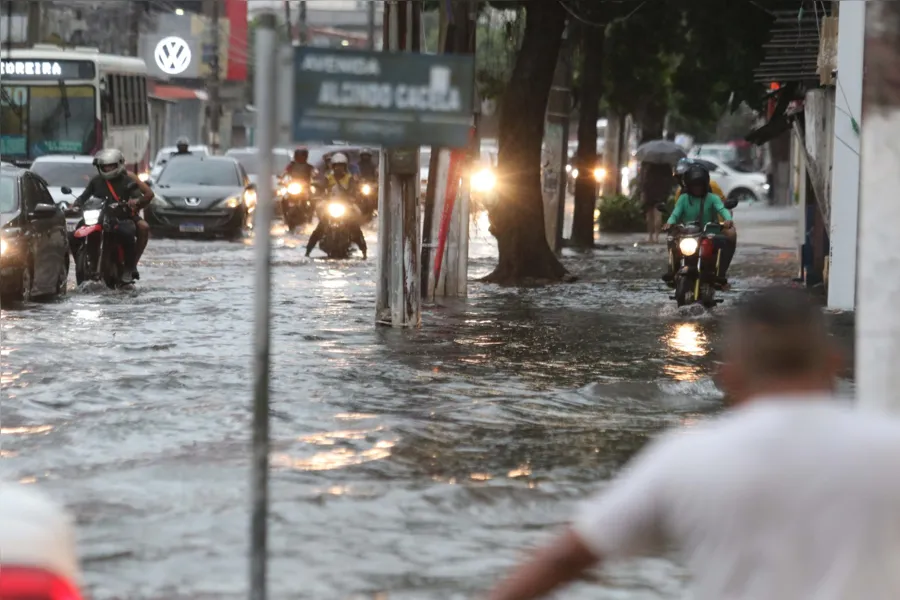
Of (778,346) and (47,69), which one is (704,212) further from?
(47,69)

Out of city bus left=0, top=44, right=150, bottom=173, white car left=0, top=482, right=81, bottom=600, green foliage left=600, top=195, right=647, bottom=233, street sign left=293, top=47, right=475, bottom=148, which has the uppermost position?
city bus left=0, top=44, right=150, bottom=173

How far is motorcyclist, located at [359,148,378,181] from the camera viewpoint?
136ft

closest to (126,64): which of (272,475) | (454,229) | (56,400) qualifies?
(454,229)

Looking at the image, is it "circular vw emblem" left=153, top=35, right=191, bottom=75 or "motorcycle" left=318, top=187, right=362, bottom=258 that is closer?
"motorcycle" left=318, top=187, right=362, bottom=258

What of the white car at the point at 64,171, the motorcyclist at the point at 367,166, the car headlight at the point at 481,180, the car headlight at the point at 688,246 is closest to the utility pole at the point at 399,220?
the car headlight at the point at 688,246

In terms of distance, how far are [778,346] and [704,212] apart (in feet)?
46.8

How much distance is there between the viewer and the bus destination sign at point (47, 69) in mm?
32750

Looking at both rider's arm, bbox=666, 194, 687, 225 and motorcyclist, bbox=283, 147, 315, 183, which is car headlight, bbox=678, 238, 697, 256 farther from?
motorcyclist, bbox=283, 147, 315, 183

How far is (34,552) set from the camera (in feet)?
11.3

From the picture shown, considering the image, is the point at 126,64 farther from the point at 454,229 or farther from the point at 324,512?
the point at 324,512

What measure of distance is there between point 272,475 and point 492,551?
5.92ft

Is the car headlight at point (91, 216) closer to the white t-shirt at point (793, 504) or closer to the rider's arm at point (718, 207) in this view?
the rider's arm at point (718, 207)

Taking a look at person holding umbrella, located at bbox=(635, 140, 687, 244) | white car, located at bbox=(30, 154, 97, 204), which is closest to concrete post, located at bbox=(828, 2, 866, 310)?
white car, located at bbox=(30, 154, 97, 204)

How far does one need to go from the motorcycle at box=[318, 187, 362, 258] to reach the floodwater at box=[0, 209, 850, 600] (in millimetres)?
7376
